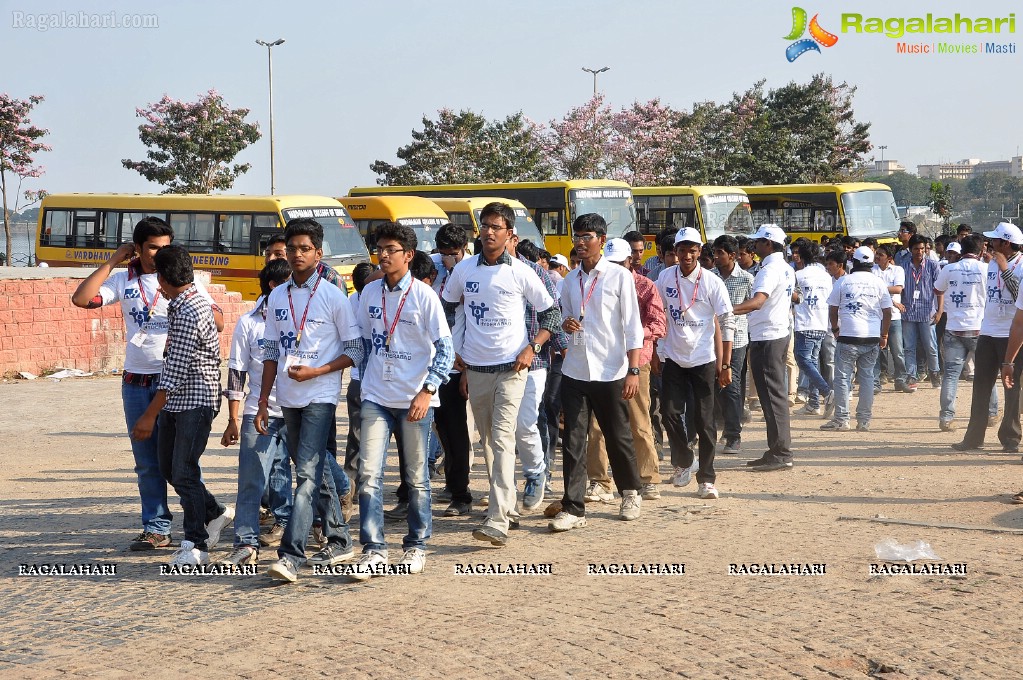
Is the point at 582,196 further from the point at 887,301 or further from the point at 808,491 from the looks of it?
the point at 808,491

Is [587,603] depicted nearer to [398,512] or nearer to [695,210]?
[398,512]

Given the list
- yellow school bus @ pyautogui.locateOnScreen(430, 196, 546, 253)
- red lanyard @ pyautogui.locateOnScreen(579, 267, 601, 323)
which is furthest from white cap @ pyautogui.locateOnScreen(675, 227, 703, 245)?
yellow school bus @ pyautogui.locateOnScreen(430, 196, 546, 253)

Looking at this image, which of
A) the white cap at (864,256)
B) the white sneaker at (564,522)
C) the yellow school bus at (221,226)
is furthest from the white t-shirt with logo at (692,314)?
the yellow school bus at (221,226)

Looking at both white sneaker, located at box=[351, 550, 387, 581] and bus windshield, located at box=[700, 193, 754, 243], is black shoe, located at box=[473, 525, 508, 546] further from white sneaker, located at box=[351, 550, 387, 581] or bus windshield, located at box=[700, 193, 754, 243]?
bus windshield, located at box=[700, 193, 754, 243]

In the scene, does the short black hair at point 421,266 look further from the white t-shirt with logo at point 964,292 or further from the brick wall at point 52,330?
the brick wall at point 52,330

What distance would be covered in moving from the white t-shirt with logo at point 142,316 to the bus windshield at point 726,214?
25533 mm

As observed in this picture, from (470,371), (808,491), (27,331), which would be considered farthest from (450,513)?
(27,331)

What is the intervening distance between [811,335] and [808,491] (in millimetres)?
3950

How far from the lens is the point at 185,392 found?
6.07 m

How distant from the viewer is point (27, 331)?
1572cm

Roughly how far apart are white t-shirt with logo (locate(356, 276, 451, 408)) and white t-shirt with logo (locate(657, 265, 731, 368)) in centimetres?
259

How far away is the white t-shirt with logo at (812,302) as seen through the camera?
38.3ft

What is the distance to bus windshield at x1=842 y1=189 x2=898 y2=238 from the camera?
32.5 metres

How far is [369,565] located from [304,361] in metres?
1.14
